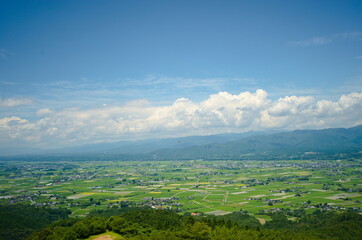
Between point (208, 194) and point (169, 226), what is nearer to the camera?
point (169, 226)

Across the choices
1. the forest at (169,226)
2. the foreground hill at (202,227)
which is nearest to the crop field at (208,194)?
the forest at (169,226)

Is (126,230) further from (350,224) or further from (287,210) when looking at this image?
(287,210)

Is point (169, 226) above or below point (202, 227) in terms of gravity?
below

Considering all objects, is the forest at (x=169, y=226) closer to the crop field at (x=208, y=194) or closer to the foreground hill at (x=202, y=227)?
the foreground hill at (x=202, y=227)

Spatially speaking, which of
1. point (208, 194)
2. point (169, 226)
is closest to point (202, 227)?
point (169, 226)

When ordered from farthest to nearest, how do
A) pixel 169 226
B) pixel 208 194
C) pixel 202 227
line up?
pixel 208 194, pixel 169 226, pixel 202 227

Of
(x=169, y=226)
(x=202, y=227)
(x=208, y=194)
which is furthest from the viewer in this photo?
(x=208, y=194)

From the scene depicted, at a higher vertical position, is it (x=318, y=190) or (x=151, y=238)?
(x=151, y=238)

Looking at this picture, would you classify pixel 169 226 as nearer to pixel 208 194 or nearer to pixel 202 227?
pixel 202 227

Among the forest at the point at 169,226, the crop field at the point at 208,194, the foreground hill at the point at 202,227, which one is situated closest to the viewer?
the foreground hill at the point at 202,227

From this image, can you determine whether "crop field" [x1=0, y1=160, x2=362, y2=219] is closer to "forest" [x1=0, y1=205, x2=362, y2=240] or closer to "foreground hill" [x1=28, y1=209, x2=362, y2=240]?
"forest" [x1=0, y1=205, x2=362, y2=240]

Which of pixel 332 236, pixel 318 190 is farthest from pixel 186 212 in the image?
pixel 318 190
